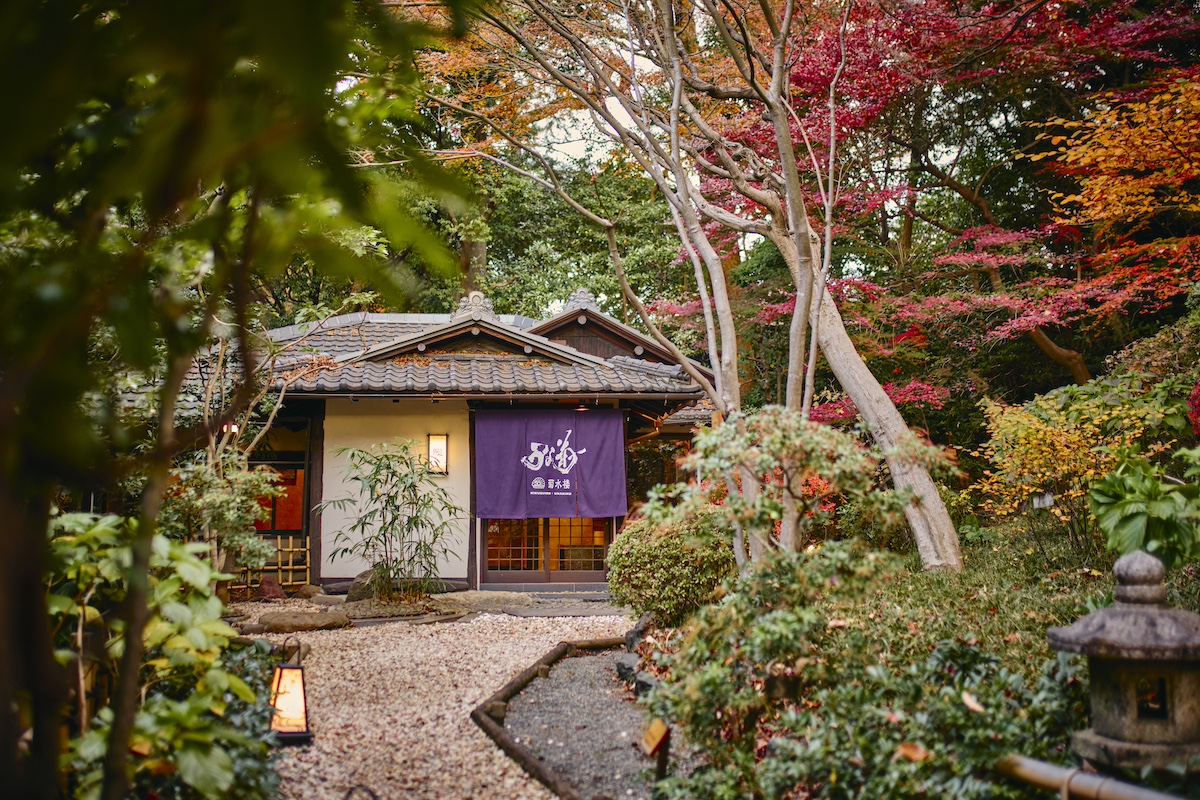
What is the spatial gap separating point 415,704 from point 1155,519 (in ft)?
14.2

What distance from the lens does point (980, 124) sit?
13234 millimetres

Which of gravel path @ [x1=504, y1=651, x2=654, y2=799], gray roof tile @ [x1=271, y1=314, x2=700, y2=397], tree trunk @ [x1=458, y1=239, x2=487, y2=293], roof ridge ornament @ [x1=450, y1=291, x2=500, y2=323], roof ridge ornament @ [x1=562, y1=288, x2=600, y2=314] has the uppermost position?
tree trunk @ [x1=458, y1=239, x2=487, y2=293]

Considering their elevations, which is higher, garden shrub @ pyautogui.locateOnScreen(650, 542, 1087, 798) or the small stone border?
garden shrub @ pyautogui.locateOnScreen(650, 542, 1087, 798)

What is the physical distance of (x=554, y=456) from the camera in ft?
35.8

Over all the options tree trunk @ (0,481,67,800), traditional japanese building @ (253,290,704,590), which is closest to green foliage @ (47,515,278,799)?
tree trunk @ (0,481,67,800)

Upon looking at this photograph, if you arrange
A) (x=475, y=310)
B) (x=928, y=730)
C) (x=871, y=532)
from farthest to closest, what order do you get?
(x=475, y=310) → (x=871, y=532) → (x=928, y=730)

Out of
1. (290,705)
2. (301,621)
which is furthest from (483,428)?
(290,705)

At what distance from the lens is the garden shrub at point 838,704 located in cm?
272

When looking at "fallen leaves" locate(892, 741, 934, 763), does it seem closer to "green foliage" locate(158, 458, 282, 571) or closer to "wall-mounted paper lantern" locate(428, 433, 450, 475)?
"green foliage" locate(158, 458, 282, 571)

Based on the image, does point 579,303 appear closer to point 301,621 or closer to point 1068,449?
point 301,621

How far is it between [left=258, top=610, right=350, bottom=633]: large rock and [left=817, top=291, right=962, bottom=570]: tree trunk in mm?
5374

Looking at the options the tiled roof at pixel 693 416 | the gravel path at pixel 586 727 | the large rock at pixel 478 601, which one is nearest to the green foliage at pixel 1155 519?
the gravel path at pixel 586 727

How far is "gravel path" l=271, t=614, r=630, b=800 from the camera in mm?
3902

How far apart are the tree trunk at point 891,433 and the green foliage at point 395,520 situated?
14.7 ft
